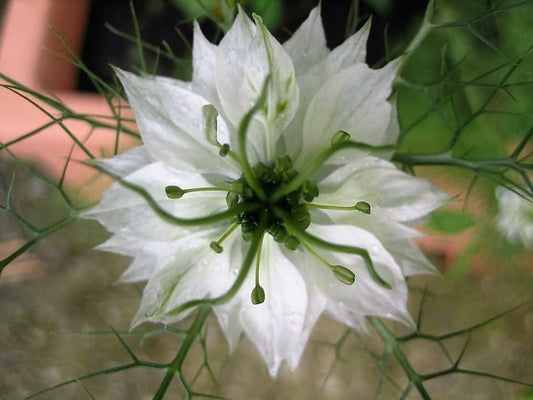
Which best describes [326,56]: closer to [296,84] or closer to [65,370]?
[296,84]

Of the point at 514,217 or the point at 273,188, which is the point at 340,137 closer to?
the point at 273,188

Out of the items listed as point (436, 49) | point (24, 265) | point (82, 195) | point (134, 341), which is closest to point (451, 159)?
point (436, 49)

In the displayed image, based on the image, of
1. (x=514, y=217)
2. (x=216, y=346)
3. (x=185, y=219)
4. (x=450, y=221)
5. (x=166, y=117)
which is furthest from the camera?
(x=216, y=346)

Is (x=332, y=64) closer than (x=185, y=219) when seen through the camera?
No

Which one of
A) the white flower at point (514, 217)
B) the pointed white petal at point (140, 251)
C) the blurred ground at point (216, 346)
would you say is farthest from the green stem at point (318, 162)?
the blurred ground at point (216, 346)

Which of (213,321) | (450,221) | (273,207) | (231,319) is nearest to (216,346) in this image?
(213,321)

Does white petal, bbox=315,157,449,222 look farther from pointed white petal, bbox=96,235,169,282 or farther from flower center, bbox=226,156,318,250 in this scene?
pointed white petal, bbox=96,235,169,282
